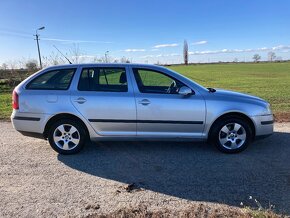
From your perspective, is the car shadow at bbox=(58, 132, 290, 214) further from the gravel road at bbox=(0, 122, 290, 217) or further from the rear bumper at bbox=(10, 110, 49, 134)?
the rear bumper at bbox=(10, 110, 49, 134)

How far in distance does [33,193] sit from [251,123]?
382 cm

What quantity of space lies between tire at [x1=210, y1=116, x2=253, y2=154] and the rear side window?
2.76 metres

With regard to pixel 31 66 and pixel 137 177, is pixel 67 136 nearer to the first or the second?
pixel 137 177

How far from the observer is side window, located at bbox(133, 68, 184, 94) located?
5.62 meters

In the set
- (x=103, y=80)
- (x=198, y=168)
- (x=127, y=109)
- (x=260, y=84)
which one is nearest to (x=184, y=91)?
(x=127, y=109)

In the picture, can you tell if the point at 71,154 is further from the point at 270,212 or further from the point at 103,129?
the point at 270,212

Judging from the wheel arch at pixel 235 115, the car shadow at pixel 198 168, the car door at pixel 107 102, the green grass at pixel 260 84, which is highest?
the car door at pixel 107 102

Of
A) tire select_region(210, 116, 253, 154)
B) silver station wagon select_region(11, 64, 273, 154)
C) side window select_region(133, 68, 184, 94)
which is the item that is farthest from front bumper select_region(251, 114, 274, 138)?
side window select_region(133, 68, 184, 94)

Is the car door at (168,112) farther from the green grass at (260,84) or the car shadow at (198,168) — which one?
the green grass at (260,84)

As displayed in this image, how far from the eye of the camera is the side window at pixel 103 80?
221 inches

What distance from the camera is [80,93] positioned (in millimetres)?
5547

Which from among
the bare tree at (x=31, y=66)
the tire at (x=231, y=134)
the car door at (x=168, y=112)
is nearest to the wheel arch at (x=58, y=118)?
the car door at (x=168, y=112)

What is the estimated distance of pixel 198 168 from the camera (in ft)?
16.2

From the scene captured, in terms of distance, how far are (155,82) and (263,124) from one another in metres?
2.09
